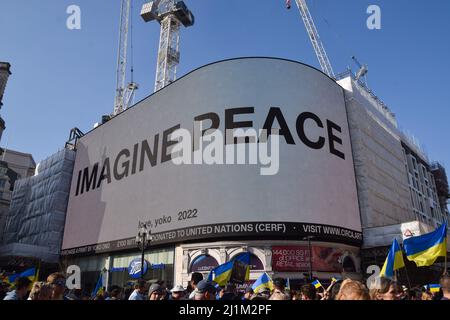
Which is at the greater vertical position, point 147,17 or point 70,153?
point 147,17

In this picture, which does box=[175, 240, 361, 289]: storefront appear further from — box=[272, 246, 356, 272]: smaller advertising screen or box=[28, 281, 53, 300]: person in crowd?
box=[28, 281, 53, 300]: person in crowd

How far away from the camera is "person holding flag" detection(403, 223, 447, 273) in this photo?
11289 millimetres

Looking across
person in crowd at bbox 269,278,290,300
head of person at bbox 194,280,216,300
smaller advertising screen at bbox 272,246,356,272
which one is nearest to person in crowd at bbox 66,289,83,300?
head of person at bbox 194,280,216,300

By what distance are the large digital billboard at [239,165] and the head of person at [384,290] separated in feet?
88.4

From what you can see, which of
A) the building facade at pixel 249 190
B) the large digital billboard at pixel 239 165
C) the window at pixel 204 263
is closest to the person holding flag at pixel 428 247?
the building facade at pixel 249 190

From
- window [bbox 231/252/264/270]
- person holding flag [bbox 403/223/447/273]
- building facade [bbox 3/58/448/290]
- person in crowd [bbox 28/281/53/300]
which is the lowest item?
person in crowd [bbox 28/281/53/300]

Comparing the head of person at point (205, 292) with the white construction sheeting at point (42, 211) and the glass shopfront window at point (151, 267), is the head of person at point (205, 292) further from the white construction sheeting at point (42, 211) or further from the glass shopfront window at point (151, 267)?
the white construction sheeting at point (42, 211)

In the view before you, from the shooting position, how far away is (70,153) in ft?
191

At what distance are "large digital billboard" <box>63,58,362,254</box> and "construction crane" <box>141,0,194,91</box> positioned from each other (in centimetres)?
2166

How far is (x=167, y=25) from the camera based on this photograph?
68062 mm

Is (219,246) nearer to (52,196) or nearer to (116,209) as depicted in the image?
(116,209)

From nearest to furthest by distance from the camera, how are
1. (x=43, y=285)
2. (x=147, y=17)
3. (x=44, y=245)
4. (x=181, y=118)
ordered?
1. (x=43, y=285)
2. (x=181, y=118)
3. (x=44, y=245)
4. (x=147, y=17)

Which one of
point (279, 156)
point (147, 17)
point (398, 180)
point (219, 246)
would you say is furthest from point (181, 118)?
point (147, 17)

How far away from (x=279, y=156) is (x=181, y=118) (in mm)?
11937
